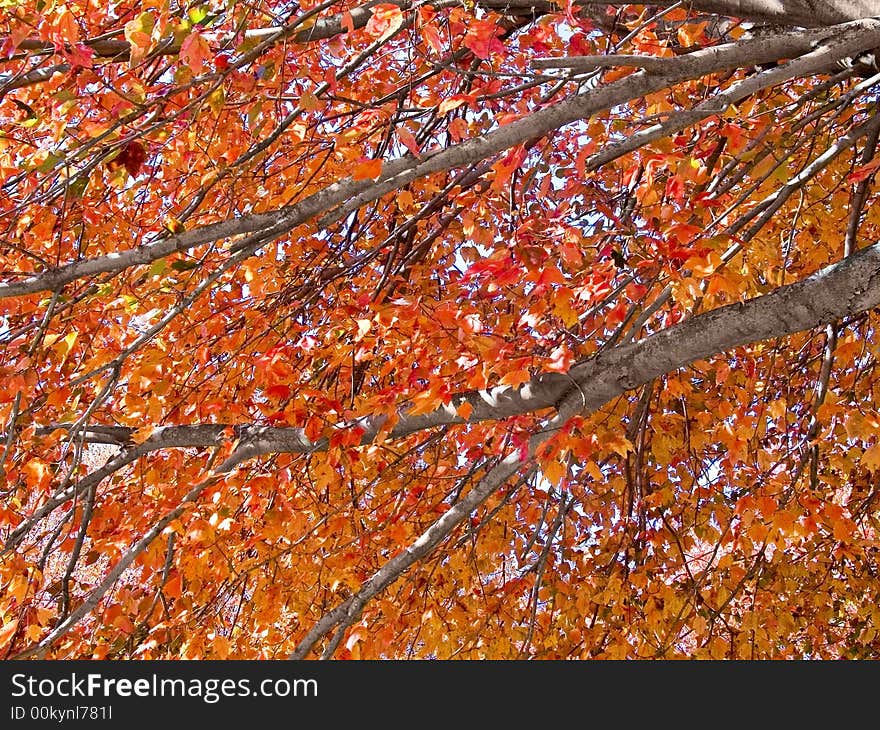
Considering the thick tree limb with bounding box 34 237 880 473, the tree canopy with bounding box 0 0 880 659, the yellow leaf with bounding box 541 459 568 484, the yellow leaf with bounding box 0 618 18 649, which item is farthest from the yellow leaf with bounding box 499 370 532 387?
the yellow leaf with bounding box 0 618 18 649

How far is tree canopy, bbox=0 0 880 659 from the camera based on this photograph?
2627 mm

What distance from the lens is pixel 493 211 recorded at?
Result: 4.32 meters

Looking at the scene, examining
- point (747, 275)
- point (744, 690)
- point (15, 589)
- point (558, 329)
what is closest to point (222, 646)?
point (15, 589)

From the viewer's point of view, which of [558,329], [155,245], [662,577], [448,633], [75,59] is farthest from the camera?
[662,577]

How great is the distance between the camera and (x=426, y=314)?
10.7ft

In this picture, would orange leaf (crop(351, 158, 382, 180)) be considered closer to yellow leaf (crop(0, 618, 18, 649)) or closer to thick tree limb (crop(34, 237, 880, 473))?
thick tree limb (crop(34, 237, 880, 473))

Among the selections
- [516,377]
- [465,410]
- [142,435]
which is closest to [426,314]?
[465,410]

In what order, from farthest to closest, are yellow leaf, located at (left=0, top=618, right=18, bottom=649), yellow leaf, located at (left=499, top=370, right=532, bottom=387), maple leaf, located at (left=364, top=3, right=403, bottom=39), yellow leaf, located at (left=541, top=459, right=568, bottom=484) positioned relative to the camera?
yellow leaf, located at (left=0, top=618, right=18, bottom=649) < yellow leaf, located at (left=541, top=459, right=568, bottom=484) < yellow leaf, located at (left=499, top=370, right=532, bottom=387) < maple leaf, located at (left=364, top=3, right=403, bottom=39)

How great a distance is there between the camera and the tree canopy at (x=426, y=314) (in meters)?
2.63

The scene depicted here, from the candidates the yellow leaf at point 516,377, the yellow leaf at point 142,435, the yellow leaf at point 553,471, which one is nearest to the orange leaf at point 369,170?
the yellow leaf at point 516,377

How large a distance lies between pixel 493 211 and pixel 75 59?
87.4 inches

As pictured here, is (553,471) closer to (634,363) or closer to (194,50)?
(634,363)

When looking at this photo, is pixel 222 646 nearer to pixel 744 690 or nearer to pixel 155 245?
pixel 155 245

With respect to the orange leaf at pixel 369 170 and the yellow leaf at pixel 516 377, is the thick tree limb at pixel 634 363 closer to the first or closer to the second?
the yellow leaf at pixel 516 377
